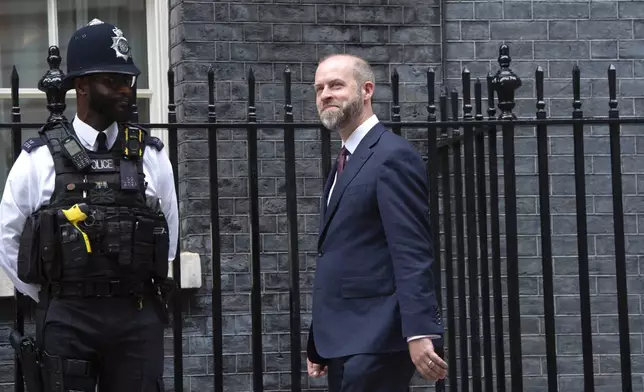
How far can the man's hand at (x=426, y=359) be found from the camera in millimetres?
4828

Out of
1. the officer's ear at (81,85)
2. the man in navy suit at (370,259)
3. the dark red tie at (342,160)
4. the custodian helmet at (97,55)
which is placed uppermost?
the custodian helmet at (97,55)

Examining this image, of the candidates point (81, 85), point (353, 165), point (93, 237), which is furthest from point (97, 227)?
point (353, 165)

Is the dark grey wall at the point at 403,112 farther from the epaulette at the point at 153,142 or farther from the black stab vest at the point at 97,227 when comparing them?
the black stab vest at the point at 97,227

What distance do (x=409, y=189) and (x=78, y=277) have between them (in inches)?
51.9

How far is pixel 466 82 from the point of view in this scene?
629 centimetres

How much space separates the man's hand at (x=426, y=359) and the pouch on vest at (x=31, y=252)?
1.48 meters

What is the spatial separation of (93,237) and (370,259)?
1073 millimetres

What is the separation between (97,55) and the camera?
5.11 m

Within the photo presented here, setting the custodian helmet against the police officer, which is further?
the custodian helmet

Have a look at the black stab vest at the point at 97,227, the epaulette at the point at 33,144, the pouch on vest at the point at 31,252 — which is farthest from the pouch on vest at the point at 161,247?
the epaulette at the point at 33,144

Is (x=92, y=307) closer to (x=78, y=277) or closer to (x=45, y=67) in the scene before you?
(x=78, y=277)

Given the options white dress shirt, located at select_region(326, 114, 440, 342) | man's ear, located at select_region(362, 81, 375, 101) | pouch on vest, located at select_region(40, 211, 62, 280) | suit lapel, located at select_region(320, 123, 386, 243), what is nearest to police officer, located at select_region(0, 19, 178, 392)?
pouch on vest, located at select_region(40, 211, 62, 280)

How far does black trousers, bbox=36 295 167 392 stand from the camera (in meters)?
4.97

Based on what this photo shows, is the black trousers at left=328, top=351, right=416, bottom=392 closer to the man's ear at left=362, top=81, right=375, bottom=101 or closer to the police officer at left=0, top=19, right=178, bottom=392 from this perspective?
the police officer at left=0, top=19, right=178, bottom=392
